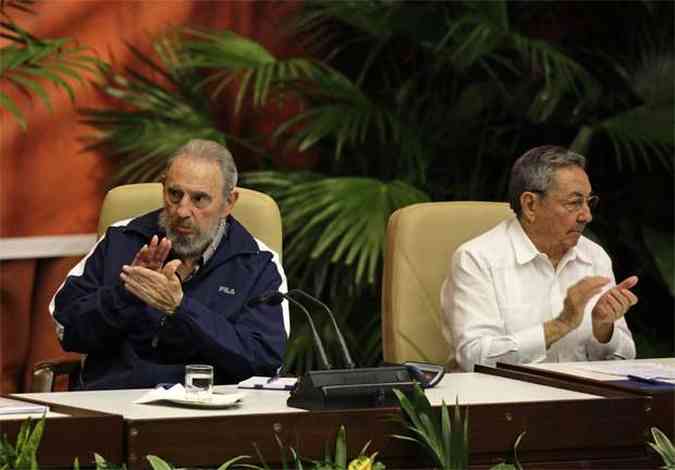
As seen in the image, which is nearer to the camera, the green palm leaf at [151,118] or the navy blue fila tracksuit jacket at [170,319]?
the navy blue fila tracksuit jacket at [170,319]

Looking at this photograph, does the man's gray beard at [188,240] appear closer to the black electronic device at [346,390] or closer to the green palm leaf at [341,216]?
the black electronic device at [346,390]

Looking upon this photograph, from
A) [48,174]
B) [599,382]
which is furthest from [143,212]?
[48,174]

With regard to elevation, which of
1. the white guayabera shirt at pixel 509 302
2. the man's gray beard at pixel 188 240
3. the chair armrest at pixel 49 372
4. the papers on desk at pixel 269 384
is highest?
the man's gray beard at pixel 188 240

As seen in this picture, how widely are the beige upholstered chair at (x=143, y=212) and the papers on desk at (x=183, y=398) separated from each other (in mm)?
991

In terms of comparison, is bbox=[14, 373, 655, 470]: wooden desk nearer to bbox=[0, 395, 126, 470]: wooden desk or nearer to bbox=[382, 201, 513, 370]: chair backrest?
bbox=[0, 395, 126, 470]: wooden desk

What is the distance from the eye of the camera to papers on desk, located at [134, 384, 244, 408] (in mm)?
3189

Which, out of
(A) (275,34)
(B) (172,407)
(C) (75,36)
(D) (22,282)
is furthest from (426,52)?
(B) (172,407)

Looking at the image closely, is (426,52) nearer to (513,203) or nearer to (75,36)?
(75,36)

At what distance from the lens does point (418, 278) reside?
4555mm

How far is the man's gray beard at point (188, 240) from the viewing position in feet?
13.7

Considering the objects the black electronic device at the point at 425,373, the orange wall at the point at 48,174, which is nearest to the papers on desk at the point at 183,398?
the black electronic device at the point at 425,373

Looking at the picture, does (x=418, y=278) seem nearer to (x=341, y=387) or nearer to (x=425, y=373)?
(x=425, y=373)

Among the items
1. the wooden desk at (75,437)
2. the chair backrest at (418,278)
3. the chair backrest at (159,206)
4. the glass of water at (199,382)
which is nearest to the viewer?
the wooden desk at (75,437)

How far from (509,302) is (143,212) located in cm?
110
